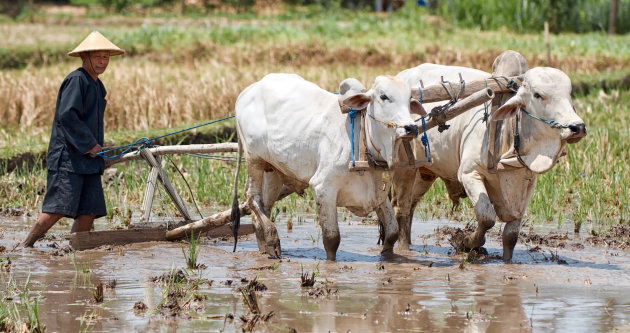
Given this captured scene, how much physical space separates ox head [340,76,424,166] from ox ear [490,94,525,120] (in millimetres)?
460

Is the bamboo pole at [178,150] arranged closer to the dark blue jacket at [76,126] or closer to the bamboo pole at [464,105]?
the dark blue jacket at [76,126]

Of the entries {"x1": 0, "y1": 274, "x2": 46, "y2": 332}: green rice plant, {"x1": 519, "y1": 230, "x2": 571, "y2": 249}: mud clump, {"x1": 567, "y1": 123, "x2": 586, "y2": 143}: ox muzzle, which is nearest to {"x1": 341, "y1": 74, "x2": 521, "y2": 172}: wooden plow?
{"x1": 567, "y1": 123, "x2": 586, "y2": 143}: ox muzzle

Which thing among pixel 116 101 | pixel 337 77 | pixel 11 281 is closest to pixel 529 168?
pixel 11 281

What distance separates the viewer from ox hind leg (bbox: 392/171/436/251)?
23.0ft

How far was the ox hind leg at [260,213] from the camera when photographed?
6.46m

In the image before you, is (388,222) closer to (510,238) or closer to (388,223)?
(388,223)

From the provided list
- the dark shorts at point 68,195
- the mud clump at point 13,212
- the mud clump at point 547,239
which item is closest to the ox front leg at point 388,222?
the mud clump at point 547,239

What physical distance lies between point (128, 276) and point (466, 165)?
7.49 feet

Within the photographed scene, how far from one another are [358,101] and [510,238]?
1.44 m

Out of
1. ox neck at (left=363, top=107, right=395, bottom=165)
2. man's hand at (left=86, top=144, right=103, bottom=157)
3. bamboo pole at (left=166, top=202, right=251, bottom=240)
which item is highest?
ox neck at (left=363, top=107, right=395, bottom=165)

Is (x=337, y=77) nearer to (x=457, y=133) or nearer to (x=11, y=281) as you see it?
(x=457, y=133)

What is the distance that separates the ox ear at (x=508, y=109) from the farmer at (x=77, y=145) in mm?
2668

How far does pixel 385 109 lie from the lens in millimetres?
5688

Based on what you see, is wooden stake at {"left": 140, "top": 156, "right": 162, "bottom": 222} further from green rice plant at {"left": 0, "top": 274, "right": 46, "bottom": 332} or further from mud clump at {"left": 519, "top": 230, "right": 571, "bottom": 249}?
mud clump at {"left": 519, "top": 230, "right": 571, "bottom": 249}
